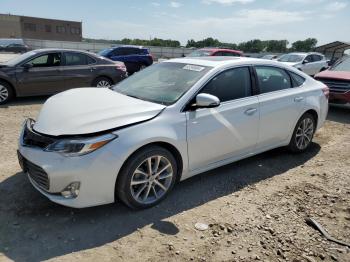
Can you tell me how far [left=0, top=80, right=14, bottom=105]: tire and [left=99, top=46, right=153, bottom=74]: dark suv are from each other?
22.8ft

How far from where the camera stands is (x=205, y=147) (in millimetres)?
4008

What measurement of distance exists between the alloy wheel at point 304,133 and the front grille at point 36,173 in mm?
3861

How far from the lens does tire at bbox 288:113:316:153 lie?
17.6ft

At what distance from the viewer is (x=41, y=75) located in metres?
8.76

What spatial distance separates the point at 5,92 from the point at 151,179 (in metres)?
6.39

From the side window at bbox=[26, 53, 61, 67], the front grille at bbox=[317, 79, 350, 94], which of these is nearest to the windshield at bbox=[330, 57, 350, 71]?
the front grille at bbox=[317, 79, 350, 94]

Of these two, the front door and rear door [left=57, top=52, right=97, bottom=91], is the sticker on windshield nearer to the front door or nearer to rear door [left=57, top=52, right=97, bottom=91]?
the front door

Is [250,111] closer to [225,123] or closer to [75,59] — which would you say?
[225,123]

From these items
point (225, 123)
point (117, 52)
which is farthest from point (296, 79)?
point (117, 52)

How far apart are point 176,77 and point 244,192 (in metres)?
1.70

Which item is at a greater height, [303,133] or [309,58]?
[309,58]

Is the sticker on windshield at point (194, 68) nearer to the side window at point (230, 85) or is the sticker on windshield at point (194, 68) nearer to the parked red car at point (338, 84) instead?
the side window at point (230, 85)

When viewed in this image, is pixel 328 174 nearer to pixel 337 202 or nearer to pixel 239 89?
pixel 337 202

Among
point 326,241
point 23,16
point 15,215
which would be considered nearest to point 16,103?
point 15,215
